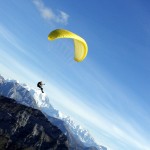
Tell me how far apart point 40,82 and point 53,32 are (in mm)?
12568

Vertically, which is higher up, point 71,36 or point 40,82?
point 71,36

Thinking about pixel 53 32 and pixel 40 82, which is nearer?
pixel 53 32

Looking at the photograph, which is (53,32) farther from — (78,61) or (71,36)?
(78,61)

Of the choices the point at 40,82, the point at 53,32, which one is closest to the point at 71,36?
the point at 53,32

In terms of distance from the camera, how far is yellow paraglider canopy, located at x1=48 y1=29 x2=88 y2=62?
3759cm

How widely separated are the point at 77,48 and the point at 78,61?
2609 millimetres

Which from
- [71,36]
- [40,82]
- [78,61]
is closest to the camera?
[71,36]

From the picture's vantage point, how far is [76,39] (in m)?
38.7

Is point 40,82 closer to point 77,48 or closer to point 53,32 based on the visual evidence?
point 77,48

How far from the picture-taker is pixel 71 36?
37375mm

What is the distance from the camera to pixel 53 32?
3925 cm

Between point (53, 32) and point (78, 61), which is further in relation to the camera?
point (78, 61)

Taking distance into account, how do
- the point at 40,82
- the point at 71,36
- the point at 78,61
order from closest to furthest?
1. the point at 71,36
2. the point at 78,61
3. the point at 40,82

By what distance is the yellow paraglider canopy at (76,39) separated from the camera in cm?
3759
